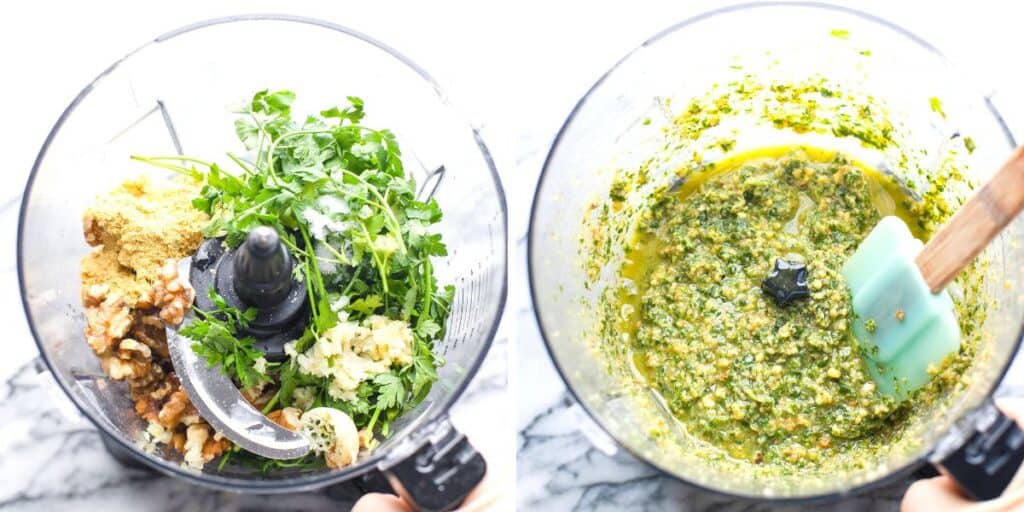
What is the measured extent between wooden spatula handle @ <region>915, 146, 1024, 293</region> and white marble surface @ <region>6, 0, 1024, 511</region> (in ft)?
1.46

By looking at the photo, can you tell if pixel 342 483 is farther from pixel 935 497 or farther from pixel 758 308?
pixel 935 497

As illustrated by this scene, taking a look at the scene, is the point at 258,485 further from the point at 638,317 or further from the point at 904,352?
the point at 904,352

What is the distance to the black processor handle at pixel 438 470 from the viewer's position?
4.86 ft

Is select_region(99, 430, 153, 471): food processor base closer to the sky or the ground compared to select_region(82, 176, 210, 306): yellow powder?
closer to the ground

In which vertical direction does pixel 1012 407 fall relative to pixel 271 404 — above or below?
below

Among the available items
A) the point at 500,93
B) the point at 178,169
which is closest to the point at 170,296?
the point at 178,169

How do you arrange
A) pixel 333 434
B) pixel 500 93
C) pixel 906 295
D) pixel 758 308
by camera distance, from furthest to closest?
pixel 500 93
pixel 758 308
pixel 906 295
pixel 333 434

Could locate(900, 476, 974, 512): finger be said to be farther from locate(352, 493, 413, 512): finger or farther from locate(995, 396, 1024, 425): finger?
locate(352, 493, 413, 512): finger

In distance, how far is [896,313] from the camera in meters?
1.78

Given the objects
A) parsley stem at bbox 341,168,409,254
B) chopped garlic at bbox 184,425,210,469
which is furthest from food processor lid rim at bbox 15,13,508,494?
parsley stem at bbox 341,168,409,254

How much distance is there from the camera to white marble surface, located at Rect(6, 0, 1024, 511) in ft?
6.18

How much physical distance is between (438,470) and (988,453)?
0.79 meters

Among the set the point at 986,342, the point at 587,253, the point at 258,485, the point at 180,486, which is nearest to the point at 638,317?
the point at 587,253

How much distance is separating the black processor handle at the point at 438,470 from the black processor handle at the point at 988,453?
0.70 meters
